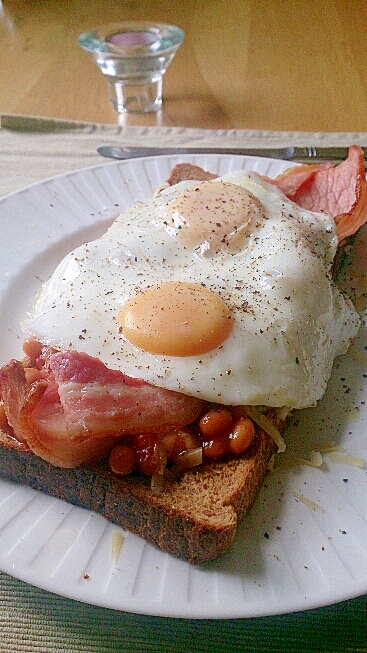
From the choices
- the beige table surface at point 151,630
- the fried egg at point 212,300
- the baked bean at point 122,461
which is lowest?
the beige table surface at point 151,630

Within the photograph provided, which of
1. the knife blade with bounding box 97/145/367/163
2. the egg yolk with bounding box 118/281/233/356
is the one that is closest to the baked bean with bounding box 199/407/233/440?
the egg yolk with bounding box 118/281/233/356

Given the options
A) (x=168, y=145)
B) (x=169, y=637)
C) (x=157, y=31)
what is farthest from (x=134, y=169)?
(x=169, y=637)

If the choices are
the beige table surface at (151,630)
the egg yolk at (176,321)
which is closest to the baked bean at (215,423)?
the egg yolk at (176,321)

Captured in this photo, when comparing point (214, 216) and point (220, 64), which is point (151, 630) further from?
point (220, 64)

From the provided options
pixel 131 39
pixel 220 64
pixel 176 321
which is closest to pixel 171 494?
pixel 176 321

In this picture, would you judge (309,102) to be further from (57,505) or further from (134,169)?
(57,505)

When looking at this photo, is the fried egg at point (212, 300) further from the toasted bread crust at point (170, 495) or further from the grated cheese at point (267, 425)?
the toasted bread crust at point (170, 495)

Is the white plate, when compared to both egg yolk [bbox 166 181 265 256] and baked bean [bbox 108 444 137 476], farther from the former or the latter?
egg yolk [bbox 166 181 265 256]
